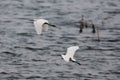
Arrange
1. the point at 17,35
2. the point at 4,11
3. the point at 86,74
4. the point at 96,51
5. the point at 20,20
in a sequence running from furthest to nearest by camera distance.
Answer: the point at 4,11, the point at 20,20, the point at 17,35, the point at 96,51, the point at 86,74

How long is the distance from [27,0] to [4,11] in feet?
7.35

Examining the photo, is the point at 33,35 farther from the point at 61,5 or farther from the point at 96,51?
the point at 61,5

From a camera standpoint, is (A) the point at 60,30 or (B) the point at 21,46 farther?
(A) the point at 60,30

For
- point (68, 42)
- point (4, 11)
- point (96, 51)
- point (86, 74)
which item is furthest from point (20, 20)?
point (86, 74)

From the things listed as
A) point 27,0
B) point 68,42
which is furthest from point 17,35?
point 27,0

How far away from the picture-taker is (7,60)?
1394 cm

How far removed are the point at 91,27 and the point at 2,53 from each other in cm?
416

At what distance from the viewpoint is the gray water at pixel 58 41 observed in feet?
42.9

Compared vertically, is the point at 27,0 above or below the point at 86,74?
above

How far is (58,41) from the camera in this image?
15.9 metres

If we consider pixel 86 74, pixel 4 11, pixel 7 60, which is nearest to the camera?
pixel 86 74

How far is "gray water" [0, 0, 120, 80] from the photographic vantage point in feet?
42.9

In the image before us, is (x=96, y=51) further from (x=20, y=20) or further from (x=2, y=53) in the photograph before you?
(x=20, y=20)

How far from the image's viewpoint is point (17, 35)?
16.7 meters
